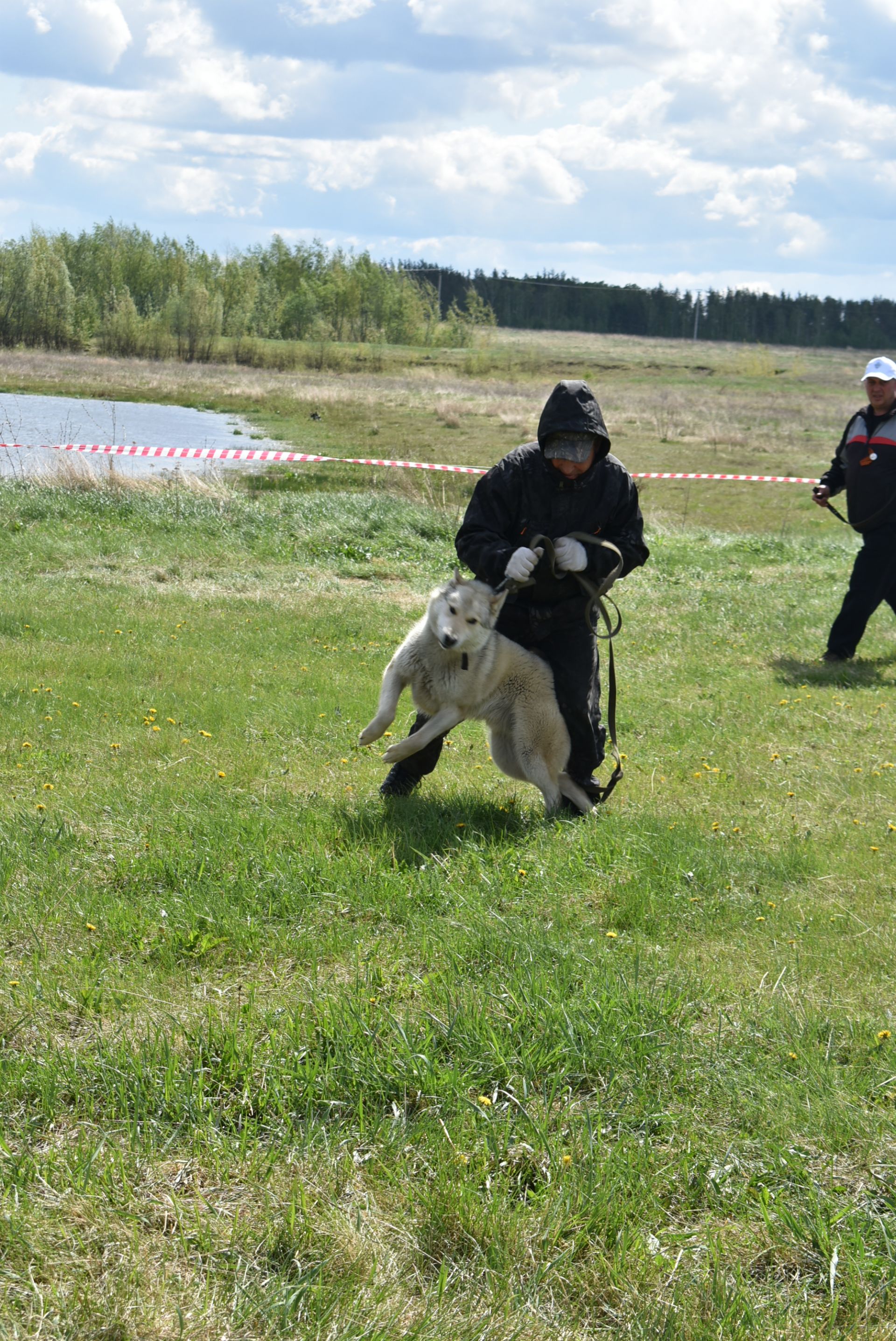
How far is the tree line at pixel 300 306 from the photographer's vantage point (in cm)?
6338

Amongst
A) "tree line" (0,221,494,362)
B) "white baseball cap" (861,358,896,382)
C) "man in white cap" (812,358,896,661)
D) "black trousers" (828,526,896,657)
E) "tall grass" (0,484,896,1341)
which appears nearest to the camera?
"tall grass" (0,484,896,1341)

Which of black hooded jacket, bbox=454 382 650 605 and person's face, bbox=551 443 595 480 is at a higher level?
person's face, bbox=551 443 595 480

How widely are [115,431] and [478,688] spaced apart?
2358 cm

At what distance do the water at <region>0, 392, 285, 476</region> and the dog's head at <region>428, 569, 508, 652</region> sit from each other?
12709 mm

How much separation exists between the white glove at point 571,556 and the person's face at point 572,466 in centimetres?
34

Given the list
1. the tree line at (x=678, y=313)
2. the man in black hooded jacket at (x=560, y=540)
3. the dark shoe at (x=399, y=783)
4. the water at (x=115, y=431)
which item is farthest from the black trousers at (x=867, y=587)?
the tree line at (x=678, y=313)

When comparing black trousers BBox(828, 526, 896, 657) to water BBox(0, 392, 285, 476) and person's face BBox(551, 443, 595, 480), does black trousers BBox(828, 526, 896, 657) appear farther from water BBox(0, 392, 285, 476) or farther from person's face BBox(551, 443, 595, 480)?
water BBox(0, 392, 285, 476)

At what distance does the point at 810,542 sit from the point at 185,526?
10.4m

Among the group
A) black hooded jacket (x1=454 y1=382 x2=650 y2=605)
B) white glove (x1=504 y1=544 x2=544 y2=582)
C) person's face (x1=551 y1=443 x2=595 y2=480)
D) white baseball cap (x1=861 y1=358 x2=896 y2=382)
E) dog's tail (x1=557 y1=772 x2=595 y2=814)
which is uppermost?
white baseball cap (x1=861 y1=358 x2=896 y2=382)

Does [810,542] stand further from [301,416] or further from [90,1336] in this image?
[301,416]

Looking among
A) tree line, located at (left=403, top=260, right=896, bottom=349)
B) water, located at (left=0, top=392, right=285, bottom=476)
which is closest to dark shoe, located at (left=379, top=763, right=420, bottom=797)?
water, located at (left=0, top=392, right=285, bottom=476)

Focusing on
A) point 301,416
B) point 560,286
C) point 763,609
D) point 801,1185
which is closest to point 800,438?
point 301,416

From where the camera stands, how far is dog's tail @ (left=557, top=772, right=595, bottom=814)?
20.2 ft

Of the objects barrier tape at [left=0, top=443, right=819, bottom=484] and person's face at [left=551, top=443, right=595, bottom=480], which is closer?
person's face at [left=551, top=443, right=595, bottom=480]
